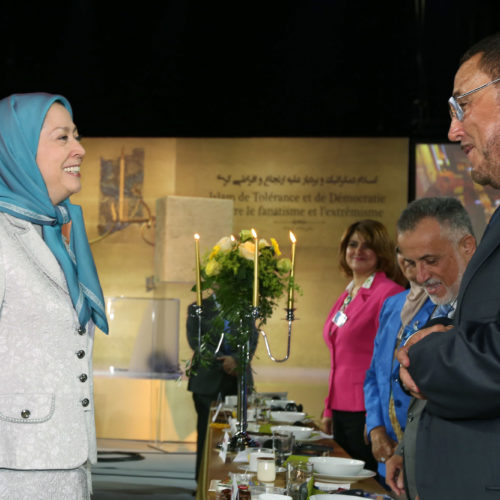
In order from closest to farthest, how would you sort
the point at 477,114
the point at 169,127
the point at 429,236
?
the point at 477,114 → the point at 429,236 → the point at 169,127

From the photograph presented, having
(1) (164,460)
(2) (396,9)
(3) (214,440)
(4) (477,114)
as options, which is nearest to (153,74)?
(2) (396,9)

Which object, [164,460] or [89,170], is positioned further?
[89,170]

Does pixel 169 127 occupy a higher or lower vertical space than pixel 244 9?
lower

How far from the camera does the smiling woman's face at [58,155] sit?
5.98 ft

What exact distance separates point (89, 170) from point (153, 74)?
56.4 inches

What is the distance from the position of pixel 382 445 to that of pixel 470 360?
1840 mm

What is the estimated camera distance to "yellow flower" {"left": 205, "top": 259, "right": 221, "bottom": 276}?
3.28 meters

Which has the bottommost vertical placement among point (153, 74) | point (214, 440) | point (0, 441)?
point (214, 440)

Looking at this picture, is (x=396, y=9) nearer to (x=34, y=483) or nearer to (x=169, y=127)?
(x=169, y=127)

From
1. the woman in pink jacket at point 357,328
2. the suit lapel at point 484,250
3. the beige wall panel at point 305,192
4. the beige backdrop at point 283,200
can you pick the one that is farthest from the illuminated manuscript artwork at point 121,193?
the suit lapel at point 484,250

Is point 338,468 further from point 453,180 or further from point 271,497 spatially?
point 453,180

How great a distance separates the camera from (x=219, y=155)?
8125mm

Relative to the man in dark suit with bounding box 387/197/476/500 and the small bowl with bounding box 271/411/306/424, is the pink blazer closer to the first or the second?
Answer: the small bowl with bounding box 271/411/306/424

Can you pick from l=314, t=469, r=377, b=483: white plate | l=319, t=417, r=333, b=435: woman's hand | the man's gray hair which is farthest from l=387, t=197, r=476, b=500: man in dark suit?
l=319, t=417, r=333, b=435: woman's hand
